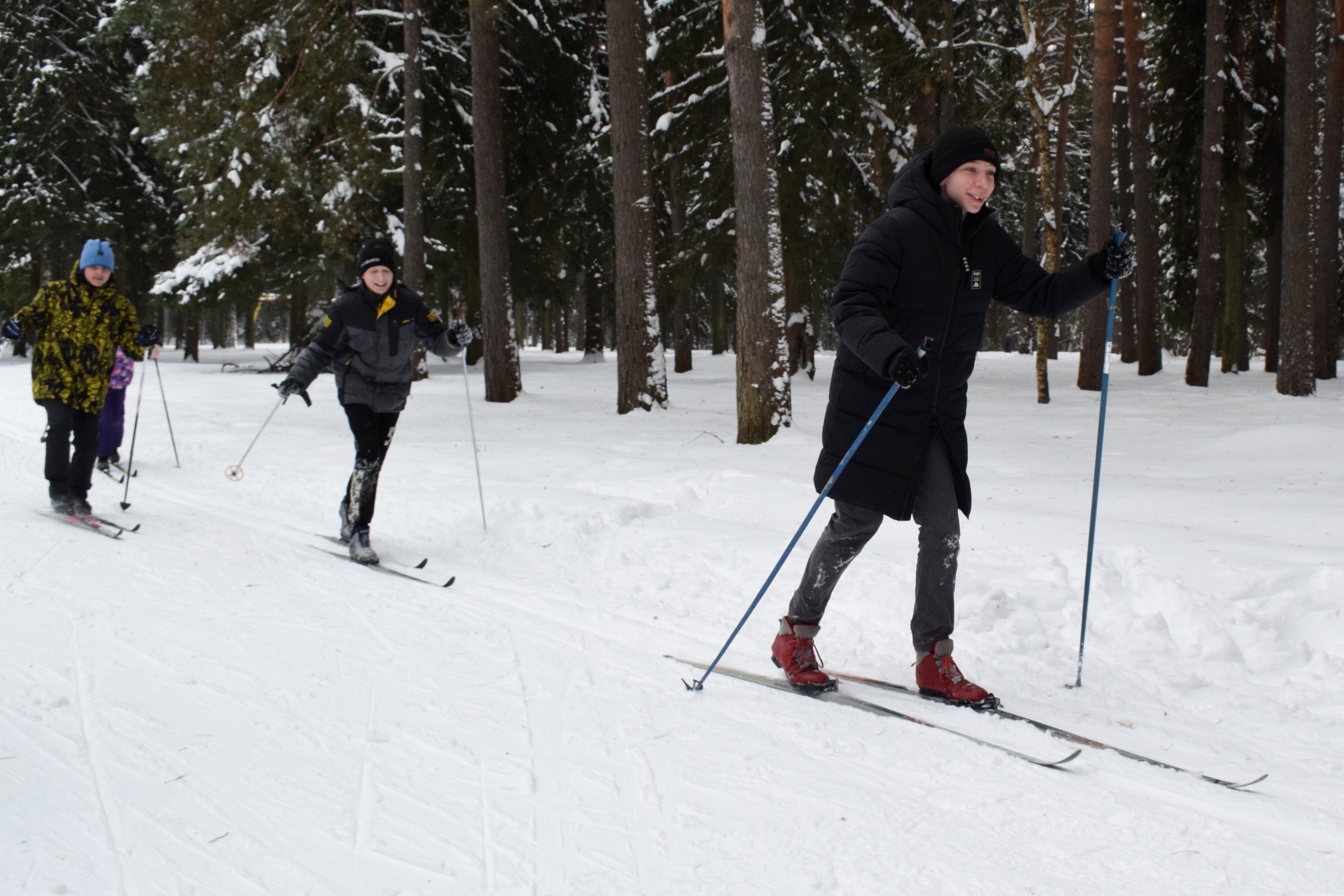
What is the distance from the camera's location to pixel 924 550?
3.62m


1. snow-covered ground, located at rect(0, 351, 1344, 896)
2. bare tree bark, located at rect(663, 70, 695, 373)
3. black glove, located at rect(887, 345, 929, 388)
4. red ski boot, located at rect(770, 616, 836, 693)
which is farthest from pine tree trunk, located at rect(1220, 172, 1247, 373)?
black glove, located at rect(887, 345, 929, 388)

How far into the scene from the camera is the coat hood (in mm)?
3412

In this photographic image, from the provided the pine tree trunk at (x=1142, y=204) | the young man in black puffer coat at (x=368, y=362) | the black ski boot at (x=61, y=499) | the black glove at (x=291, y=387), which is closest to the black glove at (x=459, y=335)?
the young man in black puffer coat at (x=368, y=362)

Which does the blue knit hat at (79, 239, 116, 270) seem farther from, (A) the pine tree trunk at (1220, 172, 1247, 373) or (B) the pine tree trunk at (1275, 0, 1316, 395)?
(A) the pine tree trunk at (1220, 172, 1247, 373)

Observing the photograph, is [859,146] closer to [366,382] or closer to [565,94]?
[565,94]

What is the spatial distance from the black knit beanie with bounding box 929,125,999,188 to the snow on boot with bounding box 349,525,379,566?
4.20 meters

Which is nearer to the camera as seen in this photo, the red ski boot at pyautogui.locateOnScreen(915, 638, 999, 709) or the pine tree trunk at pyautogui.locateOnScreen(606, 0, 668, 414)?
the red ski boot at pyautogui.locateOnScreen(915, 638, 999, 709)

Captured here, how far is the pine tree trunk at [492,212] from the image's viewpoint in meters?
14.3

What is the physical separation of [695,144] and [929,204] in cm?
1312

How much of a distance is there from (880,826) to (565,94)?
60.5ft

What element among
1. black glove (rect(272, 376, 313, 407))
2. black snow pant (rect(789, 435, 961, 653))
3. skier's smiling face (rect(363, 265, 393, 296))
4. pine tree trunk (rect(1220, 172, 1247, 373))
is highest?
pine tree trunk (rect(1220, 172, 1247, 373))

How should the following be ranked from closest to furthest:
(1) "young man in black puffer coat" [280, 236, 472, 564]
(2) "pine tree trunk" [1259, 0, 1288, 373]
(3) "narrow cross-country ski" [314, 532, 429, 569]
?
(3) "narrow cross-country ski" [314, 532, 429, 569], (1) "young man in black puffer coat" [280, 236, 472, 564], (2) "pine tree trunk" [1259, 0, 1288, 373]

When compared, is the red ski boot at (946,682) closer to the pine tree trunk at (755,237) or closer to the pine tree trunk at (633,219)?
the pine tree trunk at (755,237)

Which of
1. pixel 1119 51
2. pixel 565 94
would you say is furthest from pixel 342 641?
pixel 1119 51
